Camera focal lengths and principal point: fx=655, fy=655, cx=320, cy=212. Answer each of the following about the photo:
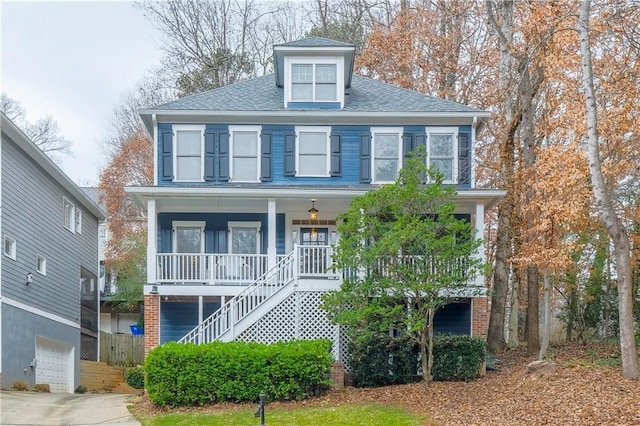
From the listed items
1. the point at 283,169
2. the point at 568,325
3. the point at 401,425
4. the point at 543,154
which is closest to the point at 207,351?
the point at 401,425

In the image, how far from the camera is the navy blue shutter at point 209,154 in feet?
55.4

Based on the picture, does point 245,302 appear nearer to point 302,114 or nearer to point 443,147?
point 302,114

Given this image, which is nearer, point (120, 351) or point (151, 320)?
point (151, 320)

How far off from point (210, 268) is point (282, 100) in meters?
5.10

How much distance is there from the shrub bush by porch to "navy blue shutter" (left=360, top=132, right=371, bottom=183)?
5.70 metres

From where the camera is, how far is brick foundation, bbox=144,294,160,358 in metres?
15.5

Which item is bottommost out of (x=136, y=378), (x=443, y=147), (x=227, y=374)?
(x=136, y=378)

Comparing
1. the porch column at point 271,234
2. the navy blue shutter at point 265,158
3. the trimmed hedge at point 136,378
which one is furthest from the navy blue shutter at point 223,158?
the trimmed hedge at point 136,378

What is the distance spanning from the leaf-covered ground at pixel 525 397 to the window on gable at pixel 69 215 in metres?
8.53

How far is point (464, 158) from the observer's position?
16844mm

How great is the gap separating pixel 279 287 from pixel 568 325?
32.7 ft

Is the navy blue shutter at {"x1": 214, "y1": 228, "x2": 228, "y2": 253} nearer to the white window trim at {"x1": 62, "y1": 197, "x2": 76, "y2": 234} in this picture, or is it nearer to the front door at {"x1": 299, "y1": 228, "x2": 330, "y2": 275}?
the front door at {"x1": 299, "y1": 228, "x2": 330, "y2": 275}

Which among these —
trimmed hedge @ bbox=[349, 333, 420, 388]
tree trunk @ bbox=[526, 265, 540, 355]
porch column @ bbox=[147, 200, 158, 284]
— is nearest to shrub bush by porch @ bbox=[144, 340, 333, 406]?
trimmed hedge @ bbox=[349, 333, 420, 388]

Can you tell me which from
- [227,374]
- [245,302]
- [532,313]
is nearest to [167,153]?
[245,302]
